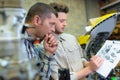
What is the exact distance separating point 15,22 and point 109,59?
159 cm

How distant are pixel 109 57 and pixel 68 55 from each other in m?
0.34

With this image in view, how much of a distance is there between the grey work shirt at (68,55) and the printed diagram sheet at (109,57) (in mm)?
174

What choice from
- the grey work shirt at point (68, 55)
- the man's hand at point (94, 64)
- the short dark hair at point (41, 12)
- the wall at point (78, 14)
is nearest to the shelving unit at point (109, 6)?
the wall at point (78, 14)

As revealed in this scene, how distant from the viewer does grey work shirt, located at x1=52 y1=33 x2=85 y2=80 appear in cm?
183

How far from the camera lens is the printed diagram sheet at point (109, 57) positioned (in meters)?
1.87

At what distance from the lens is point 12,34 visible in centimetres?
41

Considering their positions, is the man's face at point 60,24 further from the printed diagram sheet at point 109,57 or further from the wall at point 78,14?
the wall at point 78,14

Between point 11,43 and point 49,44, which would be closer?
point 11,43

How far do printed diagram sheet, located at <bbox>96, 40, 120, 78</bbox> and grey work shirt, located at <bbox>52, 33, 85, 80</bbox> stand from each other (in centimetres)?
17

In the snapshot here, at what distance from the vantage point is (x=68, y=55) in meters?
1.88

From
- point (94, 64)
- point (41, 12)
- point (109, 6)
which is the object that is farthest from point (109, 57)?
point (109, 6)

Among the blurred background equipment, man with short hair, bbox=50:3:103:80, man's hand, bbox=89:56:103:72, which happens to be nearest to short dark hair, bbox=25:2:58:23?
man with short hair, bbox=50:3:103:80

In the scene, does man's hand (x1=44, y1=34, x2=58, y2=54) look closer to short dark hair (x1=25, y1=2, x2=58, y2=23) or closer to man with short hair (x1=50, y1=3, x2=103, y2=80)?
short dark hair (x1=25, y1=2, x2=58, y2=23)

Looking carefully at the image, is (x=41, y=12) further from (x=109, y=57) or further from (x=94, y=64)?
(x=109, y=57)
